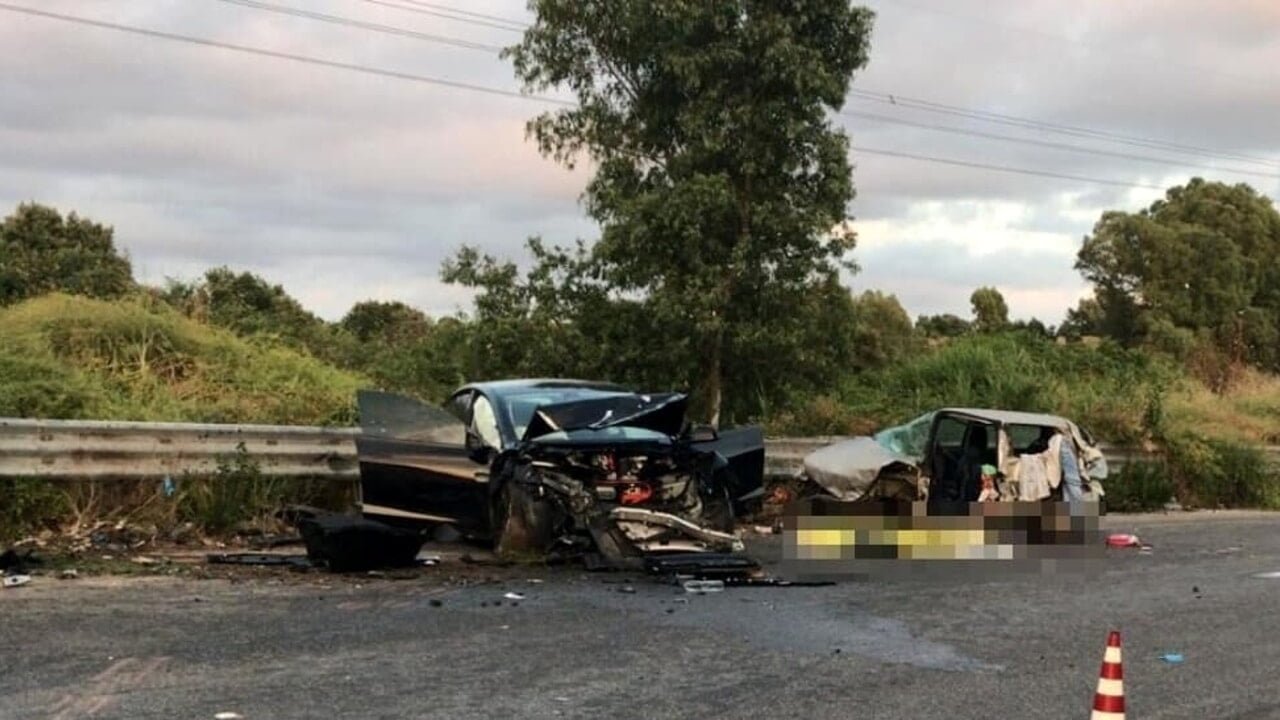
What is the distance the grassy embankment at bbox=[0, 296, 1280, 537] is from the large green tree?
103 feet

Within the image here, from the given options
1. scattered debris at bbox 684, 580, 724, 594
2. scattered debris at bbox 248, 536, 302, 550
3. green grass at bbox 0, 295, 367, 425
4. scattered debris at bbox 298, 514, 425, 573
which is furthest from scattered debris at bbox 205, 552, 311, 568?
scattered debris at bbox 684, 580, 724, 594

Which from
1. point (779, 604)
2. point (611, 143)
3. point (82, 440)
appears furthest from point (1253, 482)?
point (82, 440)

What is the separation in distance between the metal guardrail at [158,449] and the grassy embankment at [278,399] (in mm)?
162

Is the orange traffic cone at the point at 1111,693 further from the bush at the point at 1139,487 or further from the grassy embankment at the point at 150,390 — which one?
the bush at the point at 1139,487

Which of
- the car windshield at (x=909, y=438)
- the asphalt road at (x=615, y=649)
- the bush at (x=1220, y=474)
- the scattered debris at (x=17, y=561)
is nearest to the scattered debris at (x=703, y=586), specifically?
the asphalt road at (x=615, y=649)

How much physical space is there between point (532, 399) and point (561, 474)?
4.50 ft

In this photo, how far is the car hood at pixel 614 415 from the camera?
30.8 feet

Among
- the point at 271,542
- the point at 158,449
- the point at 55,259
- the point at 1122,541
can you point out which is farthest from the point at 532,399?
the point at 55,259

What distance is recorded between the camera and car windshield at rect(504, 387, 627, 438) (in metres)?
9.95

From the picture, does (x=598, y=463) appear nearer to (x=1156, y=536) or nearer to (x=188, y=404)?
(x=188, y=404)

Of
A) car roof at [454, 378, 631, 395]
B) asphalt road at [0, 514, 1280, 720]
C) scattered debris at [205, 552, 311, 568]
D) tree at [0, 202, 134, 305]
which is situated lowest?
asphalt road at [0, 514, 1280, 720]

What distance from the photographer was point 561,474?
359 inches

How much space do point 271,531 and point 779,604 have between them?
16.0 feet

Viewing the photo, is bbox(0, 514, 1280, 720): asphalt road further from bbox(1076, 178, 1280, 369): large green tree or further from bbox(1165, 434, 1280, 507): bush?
bbox(1076, 178, 1280, 369): large green tree
